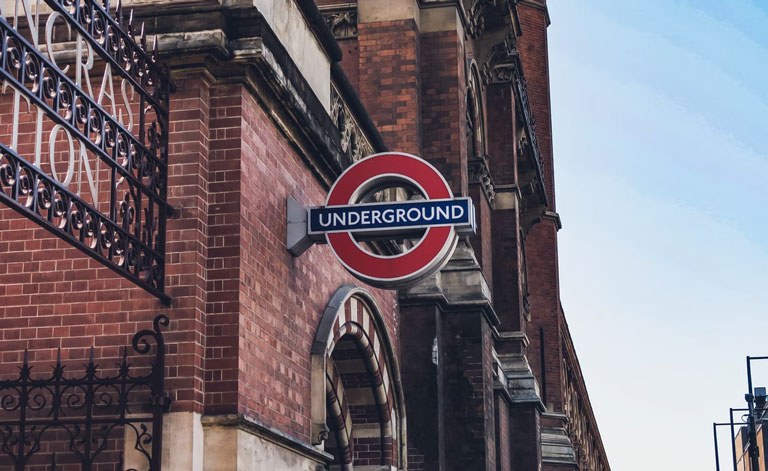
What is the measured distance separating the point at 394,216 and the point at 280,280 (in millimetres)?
1057

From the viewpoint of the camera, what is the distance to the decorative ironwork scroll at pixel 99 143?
689 cm

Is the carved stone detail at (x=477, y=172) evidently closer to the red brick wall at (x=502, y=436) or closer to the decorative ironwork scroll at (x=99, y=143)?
the red brick wall at (x=502, y=436)

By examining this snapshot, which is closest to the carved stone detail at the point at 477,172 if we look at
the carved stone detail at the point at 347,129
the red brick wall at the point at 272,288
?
the carved stone detail at the point at 347,129

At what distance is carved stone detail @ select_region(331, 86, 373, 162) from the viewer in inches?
500

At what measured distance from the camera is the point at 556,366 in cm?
3228

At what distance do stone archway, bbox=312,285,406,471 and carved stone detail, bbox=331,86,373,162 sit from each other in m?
1.61

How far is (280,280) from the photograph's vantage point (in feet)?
32.5

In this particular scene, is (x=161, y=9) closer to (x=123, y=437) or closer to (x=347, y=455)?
(x=123, y=437)

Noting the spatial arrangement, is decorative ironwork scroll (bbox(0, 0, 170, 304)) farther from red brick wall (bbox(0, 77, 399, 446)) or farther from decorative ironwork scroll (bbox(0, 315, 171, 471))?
decorative ironwork scroll (bbox(0, 315, 171, 471))

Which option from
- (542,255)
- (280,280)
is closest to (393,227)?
(280,280)

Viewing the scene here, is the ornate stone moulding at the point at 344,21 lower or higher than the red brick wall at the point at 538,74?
lower

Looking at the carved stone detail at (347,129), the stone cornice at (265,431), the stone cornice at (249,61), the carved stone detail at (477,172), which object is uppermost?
the carved stone detail at (477,172)

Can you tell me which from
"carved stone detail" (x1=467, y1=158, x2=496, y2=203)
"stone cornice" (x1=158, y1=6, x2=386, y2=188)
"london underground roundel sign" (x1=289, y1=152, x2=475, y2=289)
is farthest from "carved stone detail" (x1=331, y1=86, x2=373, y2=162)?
"carved stone detail" (x1=467, y1=158, x2=496, y2=203)

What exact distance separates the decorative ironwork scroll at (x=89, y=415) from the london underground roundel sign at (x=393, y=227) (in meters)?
2.10
